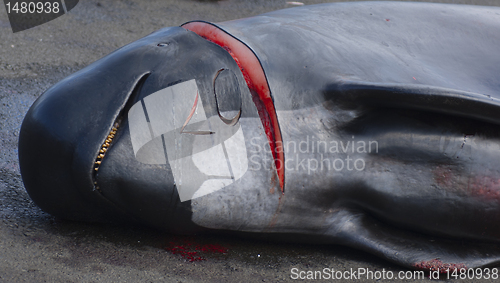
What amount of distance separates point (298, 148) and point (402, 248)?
62 cm

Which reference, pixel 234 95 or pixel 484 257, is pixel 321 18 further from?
pixel 484 257

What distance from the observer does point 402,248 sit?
6.81 ft

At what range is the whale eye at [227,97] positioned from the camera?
1.92m

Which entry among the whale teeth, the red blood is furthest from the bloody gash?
the red blood

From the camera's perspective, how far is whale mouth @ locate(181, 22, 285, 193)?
Answer: 1954mm

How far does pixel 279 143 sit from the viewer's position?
195 cm

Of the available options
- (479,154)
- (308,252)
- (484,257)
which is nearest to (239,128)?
(308,252)

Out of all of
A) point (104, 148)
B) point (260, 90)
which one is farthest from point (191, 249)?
point (260, 90)

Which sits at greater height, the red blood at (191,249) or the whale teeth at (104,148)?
the whale teeth at (104,148)

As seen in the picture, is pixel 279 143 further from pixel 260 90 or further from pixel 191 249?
pixel 191 249

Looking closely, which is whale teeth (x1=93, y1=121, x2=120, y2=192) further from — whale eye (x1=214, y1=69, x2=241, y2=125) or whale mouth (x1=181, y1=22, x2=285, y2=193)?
whale mouth (x1=181, y1=22, x2=285, y2=193)

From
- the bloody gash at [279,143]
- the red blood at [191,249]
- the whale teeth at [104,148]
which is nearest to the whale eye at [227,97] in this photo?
the bloody gash at [279,143]

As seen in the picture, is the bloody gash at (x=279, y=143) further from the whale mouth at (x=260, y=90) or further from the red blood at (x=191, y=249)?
the red blood at (x=191, y=249)

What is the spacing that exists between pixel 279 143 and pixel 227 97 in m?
0.27
